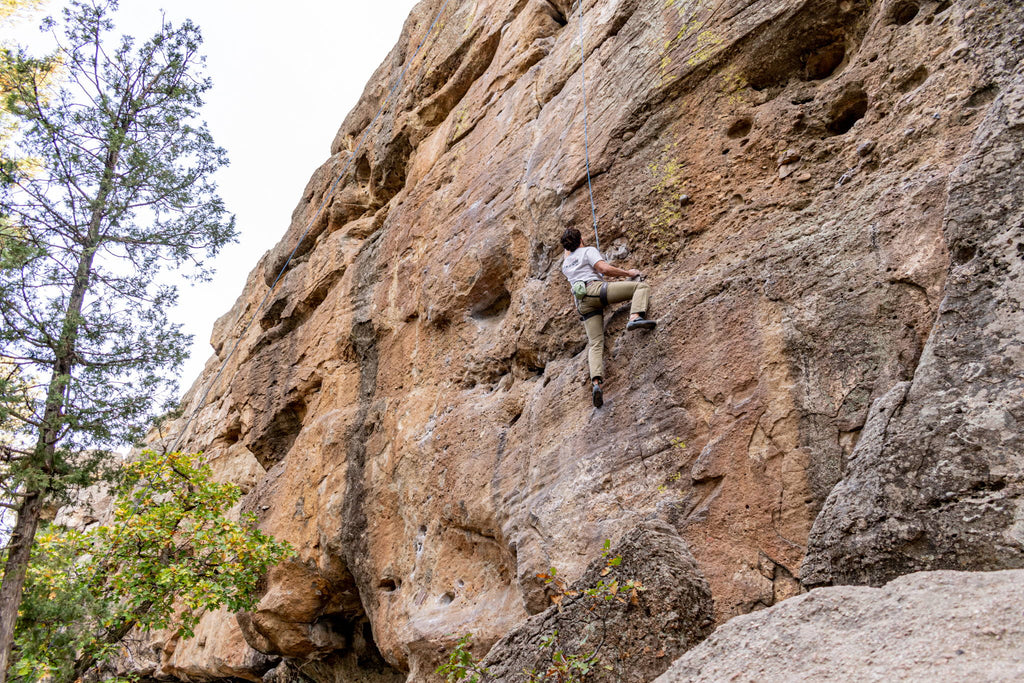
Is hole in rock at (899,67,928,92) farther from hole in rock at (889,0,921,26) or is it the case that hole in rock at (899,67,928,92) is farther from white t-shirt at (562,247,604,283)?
white t-shirt at (562,247,604,283)

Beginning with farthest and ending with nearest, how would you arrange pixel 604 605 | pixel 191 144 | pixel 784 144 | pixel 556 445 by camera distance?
pixel 191 144 < pixel 556 445 < pixel 784 144 < pixel 604 605

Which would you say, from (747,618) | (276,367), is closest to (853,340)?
(747,618)

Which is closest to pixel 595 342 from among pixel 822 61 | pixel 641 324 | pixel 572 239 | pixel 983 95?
pixel 641 324

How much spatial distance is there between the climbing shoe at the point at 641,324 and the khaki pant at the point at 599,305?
112mm

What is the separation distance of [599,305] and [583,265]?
1.34 ft

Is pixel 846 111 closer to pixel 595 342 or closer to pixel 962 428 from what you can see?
pixel 595 342

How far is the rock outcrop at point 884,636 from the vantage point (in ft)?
10.2

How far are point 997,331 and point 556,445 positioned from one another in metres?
3.60

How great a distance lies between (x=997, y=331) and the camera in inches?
162

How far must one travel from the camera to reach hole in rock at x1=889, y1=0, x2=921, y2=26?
604 centimetres

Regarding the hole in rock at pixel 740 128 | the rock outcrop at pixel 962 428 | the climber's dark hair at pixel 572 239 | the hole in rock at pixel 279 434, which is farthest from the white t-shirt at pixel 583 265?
the hole in rock at pixel 279 434

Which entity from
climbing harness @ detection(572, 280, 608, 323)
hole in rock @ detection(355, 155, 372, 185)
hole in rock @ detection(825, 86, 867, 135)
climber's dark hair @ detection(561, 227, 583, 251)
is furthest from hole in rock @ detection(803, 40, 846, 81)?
hole in rock @ detection(355, 155, 372, 185)

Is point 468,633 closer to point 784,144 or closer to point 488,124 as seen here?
point 784,144

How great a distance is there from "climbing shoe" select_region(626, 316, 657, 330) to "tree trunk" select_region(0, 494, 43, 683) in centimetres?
849
